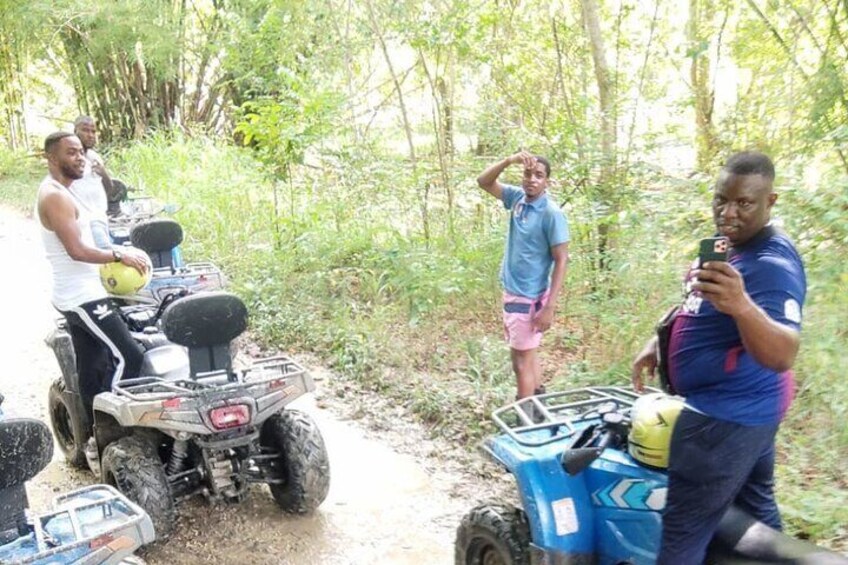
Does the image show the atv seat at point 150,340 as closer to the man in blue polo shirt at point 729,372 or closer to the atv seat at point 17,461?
the atv seat at point 17,461

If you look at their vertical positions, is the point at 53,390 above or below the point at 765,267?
below

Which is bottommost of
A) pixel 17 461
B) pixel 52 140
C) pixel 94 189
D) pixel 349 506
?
pixel 349 506

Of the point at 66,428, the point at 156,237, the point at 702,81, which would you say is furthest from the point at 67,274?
the point at 702,81

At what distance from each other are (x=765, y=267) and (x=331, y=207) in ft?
24.2

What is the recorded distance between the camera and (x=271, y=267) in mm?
9031

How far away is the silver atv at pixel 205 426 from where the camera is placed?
13.3ft

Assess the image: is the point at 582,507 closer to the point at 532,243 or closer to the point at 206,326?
the point at 206,326

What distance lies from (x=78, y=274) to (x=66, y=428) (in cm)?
141

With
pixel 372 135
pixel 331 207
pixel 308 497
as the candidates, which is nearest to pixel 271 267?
pixel 331 207

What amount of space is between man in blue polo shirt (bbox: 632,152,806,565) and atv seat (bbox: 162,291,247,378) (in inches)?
95.1

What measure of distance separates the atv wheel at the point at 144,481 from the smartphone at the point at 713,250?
302cm

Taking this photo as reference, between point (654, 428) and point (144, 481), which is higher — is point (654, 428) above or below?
above

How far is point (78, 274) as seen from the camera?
4586mm

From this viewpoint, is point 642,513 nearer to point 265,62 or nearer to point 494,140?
point 494,140
